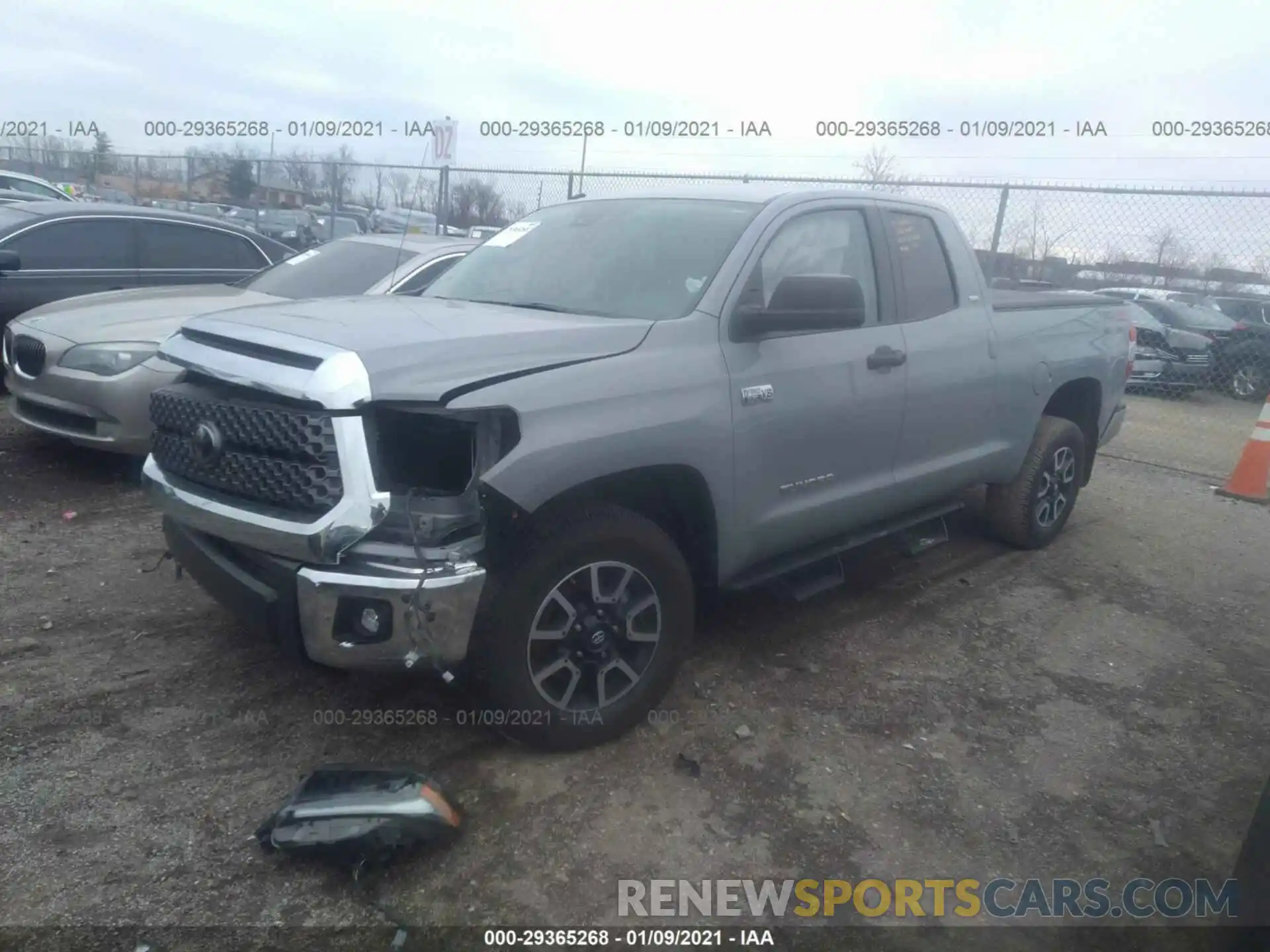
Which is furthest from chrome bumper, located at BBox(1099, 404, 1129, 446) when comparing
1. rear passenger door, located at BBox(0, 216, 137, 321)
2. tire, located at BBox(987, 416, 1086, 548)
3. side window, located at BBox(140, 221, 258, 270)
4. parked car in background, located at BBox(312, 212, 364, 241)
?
parked car in background, located at BBox(312, 212, 364, 241)

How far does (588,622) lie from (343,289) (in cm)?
444

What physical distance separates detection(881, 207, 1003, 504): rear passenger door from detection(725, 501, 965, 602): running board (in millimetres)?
236

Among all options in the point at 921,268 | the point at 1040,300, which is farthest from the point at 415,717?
the point at 1040,300

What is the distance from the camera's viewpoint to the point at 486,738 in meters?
3.42

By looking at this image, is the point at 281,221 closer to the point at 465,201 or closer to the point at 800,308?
the point at 465,201

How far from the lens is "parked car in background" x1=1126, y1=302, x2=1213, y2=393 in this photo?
13203mm

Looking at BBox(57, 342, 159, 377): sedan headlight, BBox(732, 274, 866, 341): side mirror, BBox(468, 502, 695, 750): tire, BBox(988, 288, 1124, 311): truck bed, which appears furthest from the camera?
BBox(57, 342, 159, 377): sedan headlight

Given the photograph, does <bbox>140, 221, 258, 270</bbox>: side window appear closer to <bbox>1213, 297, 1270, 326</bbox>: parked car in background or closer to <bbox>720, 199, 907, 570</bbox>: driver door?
<bbox>720, 199, 907, 570</bbox>: driver door

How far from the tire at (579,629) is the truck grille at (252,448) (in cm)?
59

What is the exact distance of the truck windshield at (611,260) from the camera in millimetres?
3699

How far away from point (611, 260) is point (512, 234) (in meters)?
0.78

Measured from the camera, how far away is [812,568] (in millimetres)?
4281

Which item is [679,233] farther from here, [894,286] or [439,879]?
[439,879]

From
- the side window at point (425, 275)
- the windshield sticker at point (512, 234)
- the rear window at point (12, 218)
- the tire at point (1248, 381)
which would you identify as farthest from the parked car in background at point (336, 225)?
the tire at point (1248, 381)
